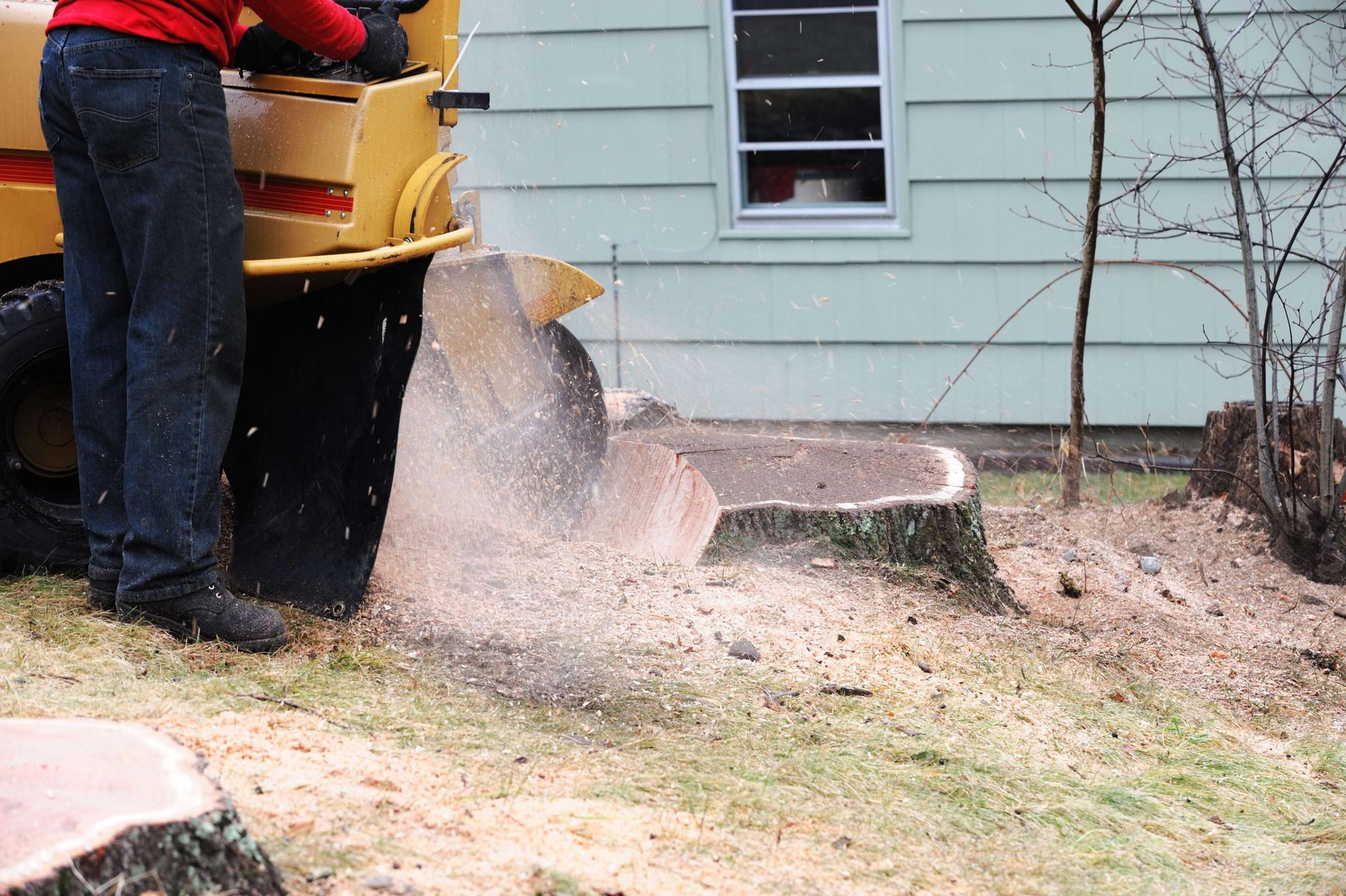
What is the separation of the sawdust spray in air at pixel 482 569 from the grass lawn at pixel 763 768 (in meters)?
0.12

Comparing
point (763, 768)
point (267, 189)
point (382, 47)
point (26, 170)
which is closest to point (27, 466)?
point (26, 170)

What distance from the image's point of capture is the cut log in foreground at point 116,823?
159cm

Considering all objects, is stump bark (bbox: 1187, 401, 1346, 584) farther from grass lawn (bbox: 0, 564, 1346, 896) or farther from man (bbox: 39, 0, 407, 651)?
man (bbox: 39, 0, 407, 651)

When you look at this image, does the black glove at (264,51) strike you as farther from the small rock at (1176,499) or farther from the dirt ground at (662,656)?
the small rock at (1176,499)

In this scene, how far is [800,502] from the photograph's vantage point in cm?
396

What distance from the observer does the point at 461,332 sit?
4.19 meters

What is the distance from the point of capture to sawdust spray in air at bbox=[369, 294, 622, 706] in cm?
312

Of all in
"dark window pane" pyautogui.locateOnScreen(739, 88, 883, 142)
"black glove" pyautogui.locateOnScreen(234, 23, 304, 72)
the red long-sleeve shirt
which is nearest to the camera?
the red long-sleeve shirt

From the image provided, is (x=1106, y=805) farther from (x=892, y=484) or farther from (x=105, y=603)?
(x=105, y=603)

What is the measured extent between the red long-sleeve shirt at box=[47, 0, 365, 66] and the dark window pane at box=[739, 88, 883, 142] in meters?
3.70

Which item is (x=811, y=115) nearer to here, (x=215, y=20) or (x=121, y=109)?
(x=215, y=20)

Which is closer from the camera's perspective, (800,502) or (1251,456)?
(800,502)

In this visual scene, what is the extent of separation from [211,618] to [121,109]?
3.69 feet

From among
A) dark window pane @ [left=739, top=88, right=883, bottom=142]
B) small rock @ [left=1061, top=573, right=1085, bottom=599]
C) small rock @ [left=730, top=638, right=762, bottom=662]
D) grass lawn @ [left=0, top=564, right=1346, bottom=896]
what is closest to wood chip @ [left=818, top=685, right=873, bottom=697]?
grass lawn @ [left=0, top=564, right=1346, bottom=896]
